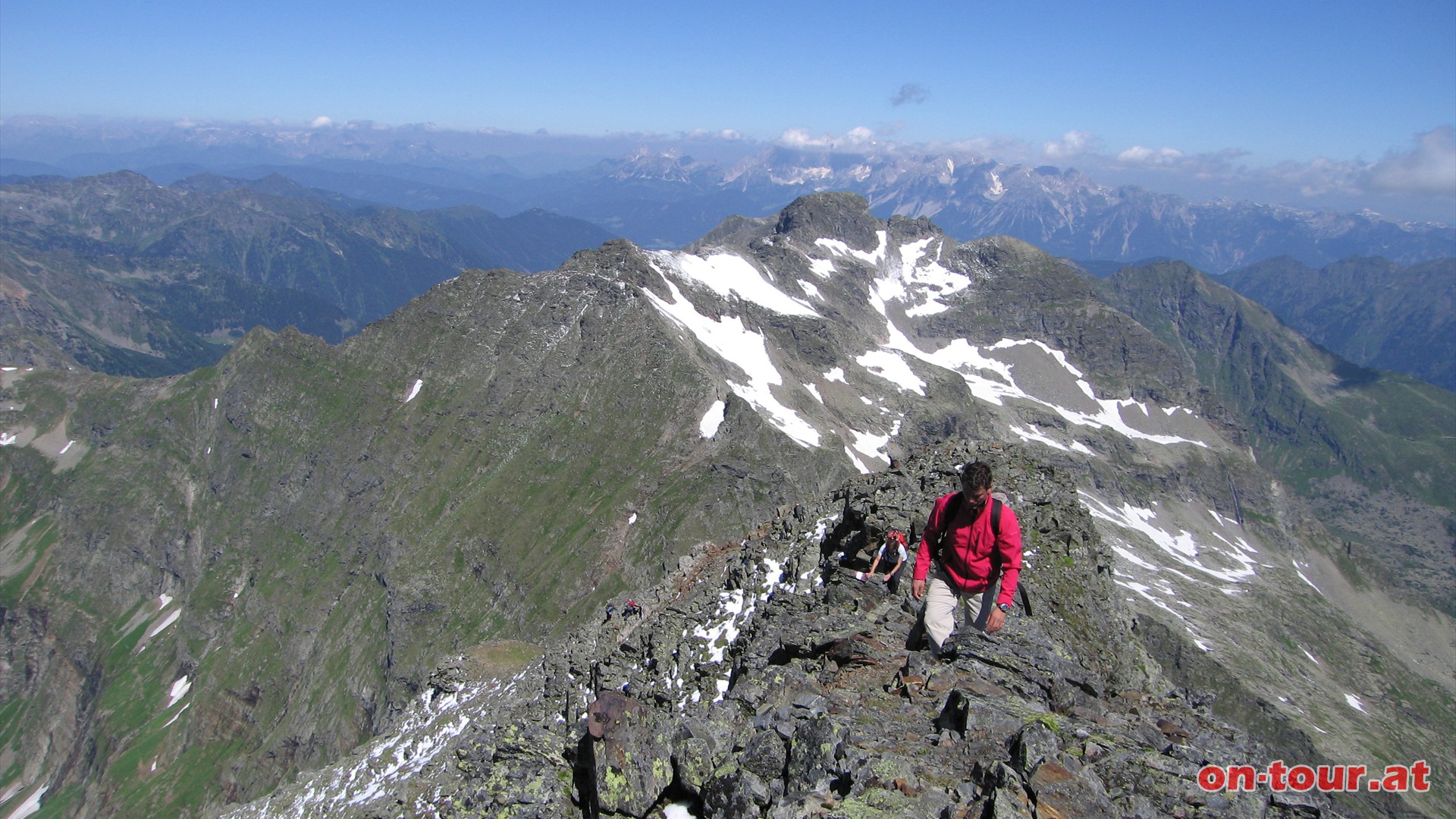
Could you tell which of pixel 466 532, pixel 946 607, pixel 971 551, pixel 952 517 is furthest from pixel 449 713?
pixel 466 532

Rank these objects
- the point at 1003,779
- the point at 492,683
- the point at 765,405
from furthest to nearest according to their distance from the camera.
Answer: the point at 765,405 → the point at 492,683 → the point at 1003,779

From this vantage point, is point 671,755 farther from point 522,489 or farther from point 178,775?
point 178,775

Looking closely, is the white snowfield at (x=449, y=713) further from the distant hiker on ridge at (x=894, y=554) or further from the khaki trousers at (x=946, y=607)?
the khaki trousers at (x=946, y=607)

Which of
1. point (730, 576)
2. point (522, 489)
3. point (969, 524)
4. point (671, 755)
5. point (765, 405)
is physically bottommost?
point (522, 489)

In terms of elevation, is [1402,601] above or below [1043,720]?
below

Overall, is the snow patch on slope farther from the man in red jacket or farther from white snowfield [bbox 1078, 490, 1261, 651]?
the man in red jacket

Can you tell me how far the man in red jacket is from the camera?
1285cm

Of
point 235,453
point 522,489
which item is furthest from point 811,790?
point 235,453

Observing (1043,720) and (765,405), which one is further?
(765,405)

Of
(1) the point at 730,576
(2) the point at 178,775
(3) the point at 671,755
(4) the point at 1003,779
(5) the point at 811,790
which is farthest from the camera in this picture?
(2) the point at 178,775

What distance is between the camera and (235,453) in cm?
15800

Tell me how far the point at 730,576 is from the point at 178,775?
416 ft

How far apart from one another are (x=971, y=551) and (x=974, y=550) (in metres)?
0.05

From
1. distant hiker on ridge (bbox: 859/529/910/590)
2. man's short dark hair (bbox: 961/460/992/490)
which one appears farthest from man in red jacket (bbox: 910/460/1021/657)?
distant hiker on ridge (bbox: 859/529/910/590)
